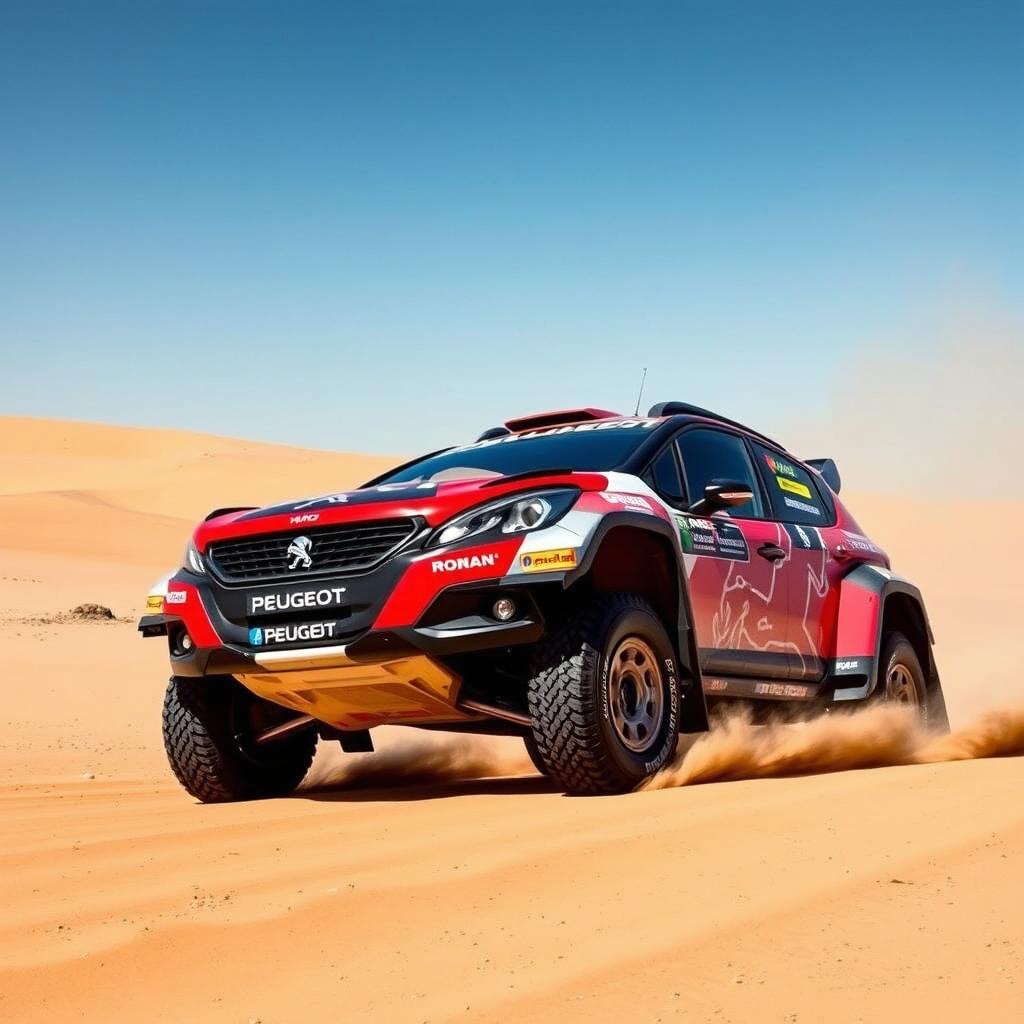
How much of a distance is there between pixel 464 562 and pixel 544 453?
4.71ft

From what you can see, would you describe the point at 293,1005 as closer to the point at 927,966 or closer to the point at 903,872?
the point at 927,966

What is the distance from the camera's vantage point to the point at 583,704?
210 inches

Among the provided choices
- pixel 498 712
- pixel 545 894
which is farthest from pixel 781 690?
pixel 545 894

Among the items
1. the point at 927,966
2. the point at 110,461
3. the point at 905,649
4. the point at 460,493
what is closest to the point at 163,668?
the point at 905,649

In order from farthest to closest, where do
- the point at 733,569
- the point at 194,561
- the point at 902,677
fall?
1. the point at 902,677
2. the point at 733,569
3. the point at 194,561

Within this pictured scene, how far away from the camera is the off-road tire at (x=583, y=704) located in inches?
211

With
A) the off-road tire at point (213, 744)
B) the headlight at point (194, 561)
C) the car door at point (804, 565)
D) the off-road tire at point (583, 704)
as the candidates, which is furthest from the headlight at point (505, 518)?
the car door at point (804, 565)

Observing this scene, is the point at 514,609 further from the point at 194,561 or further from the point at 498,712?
the point at 194,561

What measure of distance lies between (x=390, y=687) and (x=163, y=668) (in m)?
10.1

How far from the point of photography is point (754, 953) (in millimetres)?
2936

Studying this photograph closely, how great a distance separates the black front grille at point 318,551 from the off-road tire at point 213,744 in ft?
2.20

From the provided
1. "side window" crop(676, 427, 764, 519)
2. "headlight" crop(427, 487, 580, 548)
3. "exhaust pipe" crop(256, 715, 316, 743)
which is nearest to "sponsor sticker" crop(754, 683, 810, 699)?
"side window" crop(676, 427, 764, 519)

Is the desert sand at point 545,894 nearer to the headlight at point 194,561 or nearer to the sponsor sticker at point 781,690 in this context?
the sponsor sticker at point 781,690

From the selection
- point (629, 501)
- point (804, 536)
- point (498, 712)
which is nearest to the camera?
point (498, 712)
